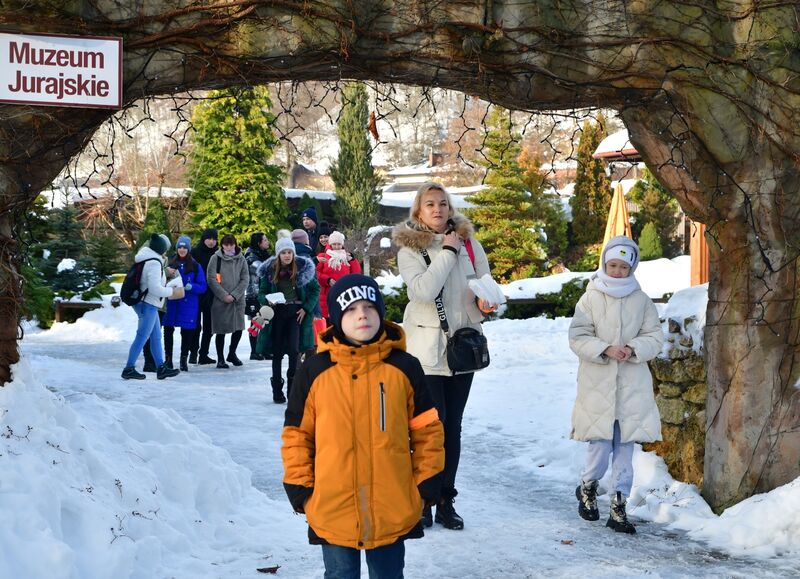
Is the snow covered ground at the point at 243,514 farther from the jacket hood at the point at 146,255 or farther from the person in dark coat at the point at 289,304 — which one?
the jacket hood at the point at 146,255

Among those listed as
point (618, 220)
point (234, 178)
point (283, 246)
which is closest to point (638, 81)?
point (283, 246)

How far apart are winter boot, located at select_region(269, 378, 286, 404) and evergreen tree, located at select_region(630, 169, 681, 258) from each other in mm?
26061

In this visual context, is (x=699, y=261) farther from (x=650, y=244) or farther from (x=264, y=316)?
(x=650, y=244)

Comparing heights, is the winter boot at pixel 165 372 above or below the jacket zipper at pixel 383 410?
below

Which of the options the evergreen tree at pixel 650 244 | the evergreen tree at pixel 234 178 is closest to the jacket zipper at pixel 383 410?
the evergreen tree at pixel 234 178

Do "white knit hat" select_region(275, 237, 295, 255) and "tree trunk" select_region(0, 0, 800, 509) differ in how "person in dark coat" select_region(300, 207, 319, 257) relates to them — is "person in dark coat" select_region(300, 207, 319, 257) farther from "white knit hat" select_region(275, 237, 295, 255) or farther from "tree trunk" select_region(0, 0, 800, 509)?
"tree trunk" select_region(0, 0, 800, 509)

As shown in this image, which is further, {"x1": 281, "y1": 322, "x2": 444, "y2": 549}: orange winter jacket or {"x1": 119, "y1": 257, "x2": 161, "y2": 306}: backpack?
{"x1": 119, "y1": 257, "x2": 161, "y2": 306}: backpack

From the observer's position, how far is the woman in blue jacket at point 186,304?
38.8 ft

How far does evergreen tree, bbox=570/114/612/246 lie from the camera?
3300cm

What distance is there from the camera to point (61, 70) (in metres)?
4.75

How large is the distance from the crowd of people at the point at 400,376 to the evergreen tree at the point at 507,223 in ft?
60.5

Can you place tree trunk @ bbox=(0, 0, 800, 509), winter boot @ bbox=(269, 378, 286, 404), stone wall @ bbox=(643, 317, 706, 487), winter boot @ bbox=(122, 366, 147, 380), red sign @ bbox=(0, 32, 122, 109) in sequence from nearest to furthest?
red sign @ bbox=(0, 32, 122, 109) < tree trunk @ bbox=(0, 0, 800, 509) < stone wall @ bbox=(643, 317, 706, 487) < winter boot @ bbox=(269, 378, 286, 404) < winter boot @ bbox=(122, 366, 147, 380)

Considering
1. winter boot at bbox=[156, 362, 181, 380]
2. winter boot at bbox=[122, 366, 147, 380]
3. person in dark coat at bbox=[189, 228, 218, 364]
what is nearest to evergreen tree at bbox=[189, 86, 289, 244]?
person in dark coat at bbox=[189, 228, 218, 364]

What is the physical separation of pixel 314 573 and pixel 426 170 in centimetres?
6476
